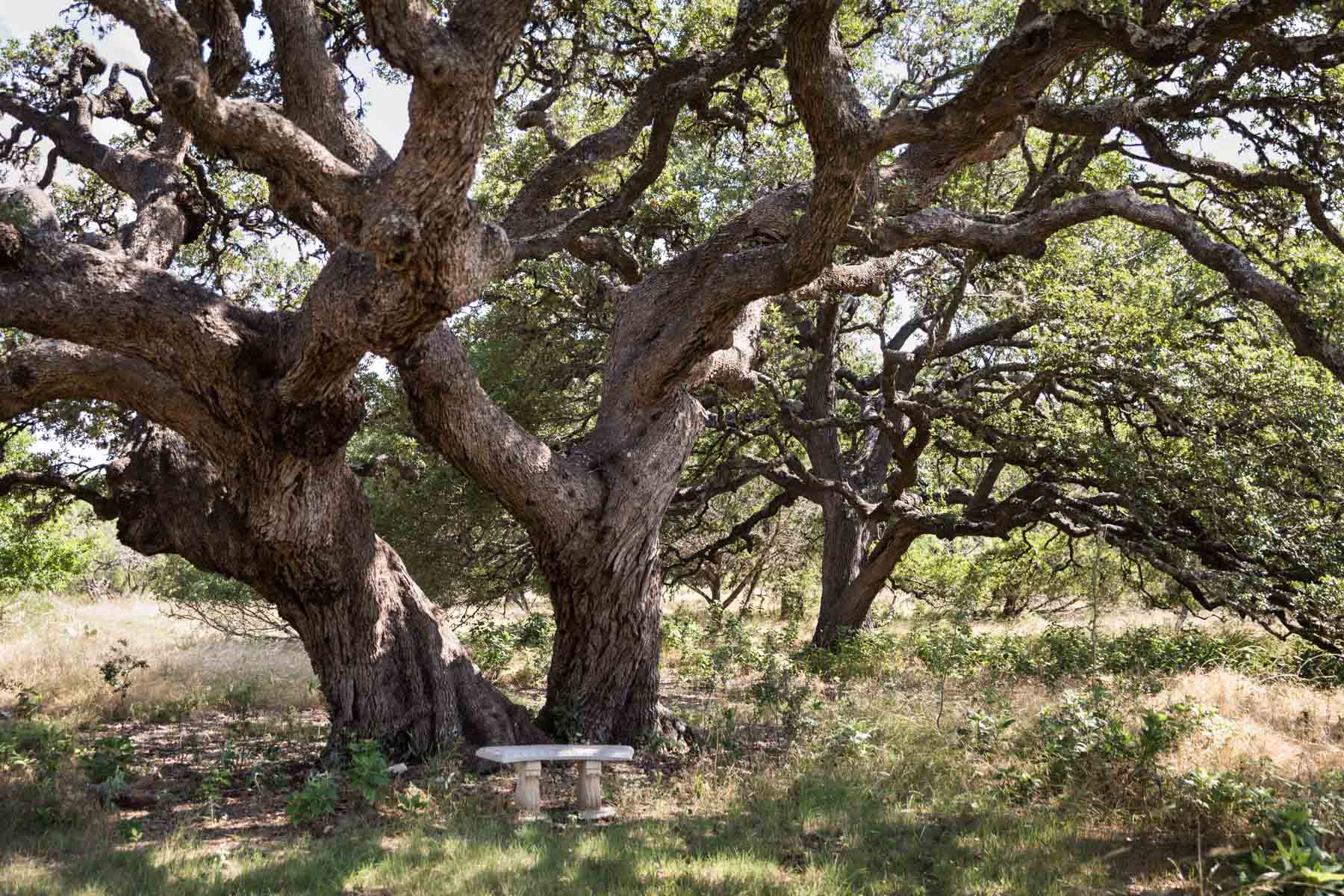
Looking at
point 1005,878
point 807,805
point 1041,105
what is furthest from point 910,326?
point 1005,878

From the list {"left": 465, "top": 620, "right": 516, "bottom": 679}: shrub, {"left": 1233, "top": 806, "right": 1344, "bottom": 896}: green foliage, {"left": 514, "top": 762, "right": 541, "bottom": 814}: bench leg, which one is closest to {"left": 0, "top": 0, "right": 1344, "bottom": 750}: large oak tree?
{"left": 514, "top": 762, "right": 541, "bottom": 814}: bench leg

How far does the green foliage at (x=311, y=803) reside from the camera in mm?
5441

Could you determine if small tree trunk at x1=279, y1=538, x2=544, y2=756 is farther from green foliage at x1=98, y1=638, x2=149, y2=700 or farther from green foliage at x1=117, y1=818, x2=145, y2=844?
green foliage at x1=98, y1=638, x2=149, y2=700

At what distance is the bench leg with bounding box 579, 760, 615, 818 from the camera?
5.84m

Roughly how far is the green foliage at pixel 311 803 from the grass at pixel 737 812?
7 cm

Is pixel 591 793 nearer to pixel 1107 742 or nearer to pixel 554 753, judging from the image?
pixel 554 753

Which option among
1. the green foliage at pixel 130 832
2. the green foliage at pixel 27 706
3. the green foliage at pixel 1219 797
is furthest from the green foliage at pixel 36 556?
the green foliage at pixel 1219 797

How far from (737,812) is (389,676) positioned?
3053mm

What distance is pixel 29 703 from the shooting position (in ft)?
29.3

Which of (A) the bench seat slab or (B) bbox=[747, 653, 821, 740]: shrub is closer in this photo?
(A) the bench seat slab

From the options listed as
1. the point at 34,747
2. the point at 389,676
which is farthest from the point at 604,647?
the point at 34,747

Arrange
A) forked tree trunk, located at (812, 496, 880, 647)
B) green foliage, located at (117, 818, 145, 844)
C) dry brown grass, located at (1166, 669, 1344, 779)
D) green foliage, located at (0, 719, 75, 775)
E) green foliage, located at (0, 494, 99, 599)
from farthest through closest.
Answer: green foliage, located at (0, 494, 99, 599) < forked tree trunk, located at (812, 496, 880, 647) < green foliage, located at (0, 719, 75, 775) < dry brown grass, located at (1166, 669, 1344, 779) < green foliage, located at (117, 818, 145, 844)

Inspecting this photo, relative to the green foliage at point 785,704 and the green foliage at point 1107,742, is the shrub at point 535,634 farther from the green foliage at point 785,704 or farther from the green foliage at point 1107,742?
the green foliage at point 1107,742

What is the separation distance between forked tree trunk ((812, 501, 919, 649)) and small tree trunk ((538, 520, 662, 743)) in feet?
20.5
